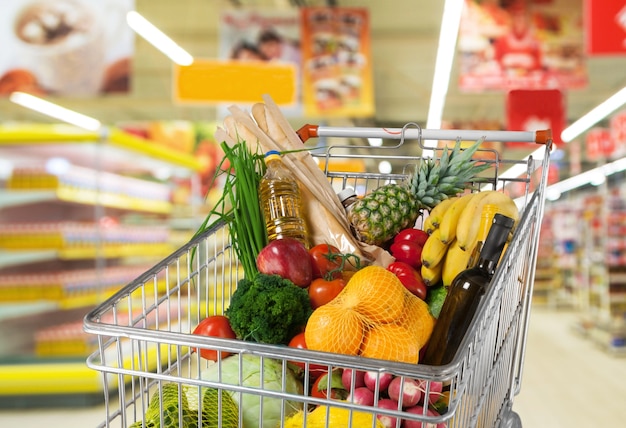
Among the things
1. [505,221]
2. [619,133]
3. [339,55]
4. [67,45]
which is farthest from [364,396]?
[619,133]

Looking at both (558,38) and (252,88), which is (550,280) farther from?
(252,88)

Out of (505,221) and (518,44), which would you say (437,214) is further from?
(518,44)

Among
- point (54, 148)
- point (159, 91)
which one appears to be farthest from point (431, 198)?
point (159, 91)

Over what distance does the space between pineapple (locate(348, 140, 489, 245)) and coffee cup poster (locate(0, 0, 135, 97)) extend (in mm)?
4432

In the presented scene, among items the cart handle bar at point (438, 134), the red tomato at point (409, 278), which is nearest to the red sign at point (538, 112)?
the cart handle bar at point (438, 134)

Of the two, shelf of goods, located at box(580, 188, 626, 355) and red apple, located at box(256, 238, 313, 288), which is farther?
shelf of goods, located at box(580, 188, 626, 355)

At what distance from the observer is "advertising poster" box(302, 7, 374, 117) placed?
7.28 m

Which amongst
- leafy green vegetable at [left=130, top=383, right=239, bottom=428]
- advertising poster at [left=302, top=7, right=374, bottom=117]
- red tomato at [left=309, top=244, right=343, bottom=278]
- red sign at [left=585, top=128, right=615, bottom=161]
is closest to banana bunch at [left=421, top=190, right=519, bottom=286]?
red tomato at [left=309, top=244, right=343, bottom=278]

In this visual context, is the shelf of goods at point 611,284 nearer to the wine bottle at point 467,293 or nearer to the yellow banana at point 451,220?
the yellow banana at point 451,220

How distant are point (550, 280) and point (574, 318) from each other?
3.07 metres

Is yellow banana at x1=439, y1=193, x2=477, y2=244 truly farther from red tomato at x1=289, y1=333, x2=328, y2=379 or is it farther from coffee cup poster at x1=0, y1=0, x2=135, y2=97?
coffee cup poster at x1=0, y1=0, x2=135, y2=97

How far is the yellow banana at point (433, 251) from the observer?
1.56m

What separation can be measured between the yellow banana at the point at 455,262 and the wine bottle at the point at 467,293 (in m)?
0.28

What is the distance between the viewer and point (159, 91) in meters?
16.1
